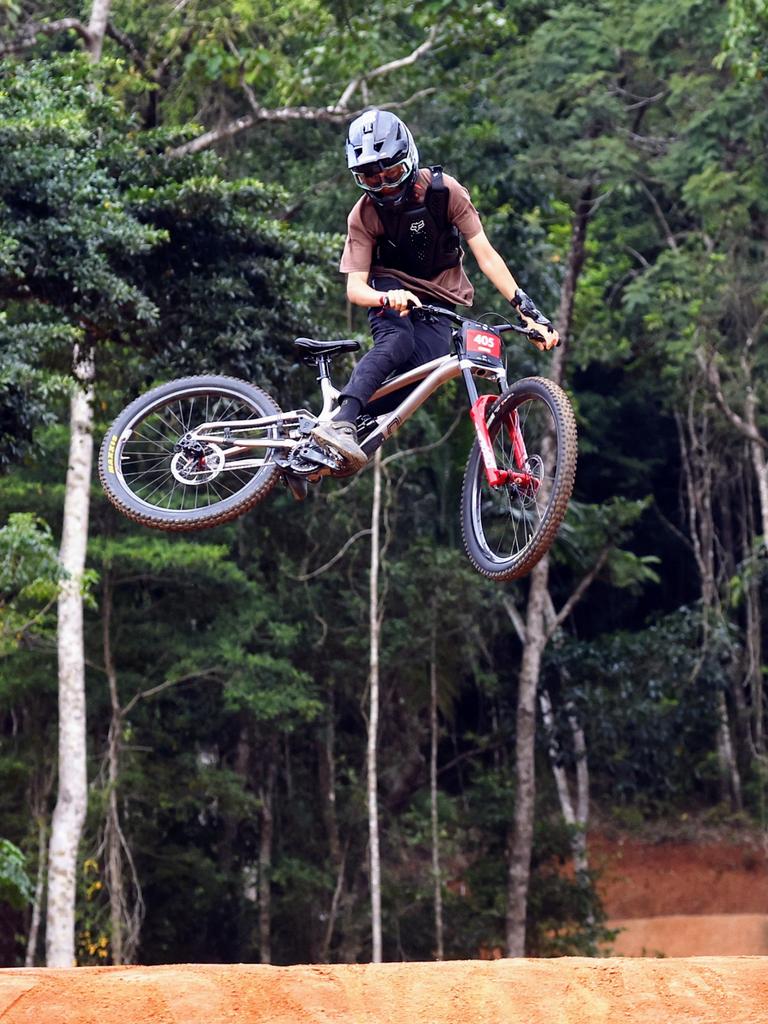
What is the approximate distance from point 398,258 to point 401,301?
1.62 ft

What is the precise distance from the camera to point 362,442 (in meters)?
7.37

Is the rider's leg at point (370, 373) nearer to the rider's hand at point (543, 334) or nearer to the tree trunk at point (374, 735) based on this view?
the rider's hand at point (543, 334)

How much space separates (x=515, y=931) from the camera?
2084 cm

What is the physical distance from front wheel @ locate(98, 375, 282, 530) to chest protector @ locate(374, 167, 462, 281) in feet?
3.32

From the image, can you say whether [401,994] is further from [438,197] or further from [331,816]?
[331,816]

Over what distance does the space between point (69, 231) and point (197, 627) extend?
454 inches

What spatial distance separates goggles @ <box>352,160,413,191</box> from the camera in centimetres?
698

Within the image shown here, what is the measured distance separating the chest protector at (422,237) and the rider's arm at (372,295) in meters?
0.23

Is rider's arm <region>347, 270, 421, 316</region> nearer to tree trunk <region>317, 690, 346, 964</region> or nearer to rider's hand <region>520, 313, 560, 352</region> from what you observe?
rider's hand <region>520, 313, 560, 352</region>

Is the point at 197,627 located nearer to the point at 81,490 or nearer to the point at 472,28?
the point at 81,490

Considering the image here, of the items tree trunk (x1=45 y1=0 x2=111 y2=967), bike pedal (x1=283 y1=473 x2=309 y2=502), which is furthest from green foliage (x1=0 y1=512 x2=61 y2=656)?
bike pedal (x1=283 y1=473 x2=309 y2=502)

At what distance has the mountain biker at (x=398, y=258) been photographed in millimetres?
7004

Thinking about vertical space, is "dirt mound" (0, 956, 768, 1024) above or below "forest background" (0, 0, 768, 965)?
below

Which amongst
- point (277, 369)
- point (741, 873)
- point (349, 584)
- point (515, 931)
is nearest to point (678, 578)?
point (741, 873)
